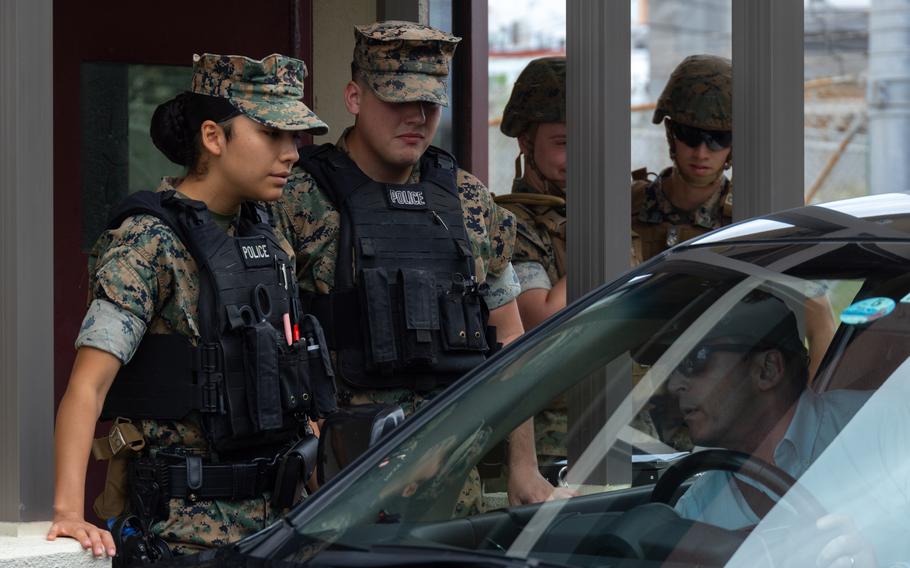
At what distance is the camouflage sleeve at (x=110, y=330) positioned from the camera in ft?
10.1

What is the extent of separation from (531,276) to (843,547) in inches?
101

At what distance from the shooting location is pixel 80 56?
17.0 ft

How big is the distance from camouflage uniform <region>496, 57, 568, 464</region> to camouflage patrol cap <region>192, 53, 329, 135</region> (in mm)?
1274

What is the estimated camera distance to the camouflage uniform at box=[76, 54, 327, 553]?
3.11m

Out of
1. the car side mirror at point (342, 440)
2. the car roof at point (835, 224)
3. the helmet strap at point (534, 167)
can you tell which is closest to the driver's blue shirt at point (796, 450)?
the car roof at point (835, 224)

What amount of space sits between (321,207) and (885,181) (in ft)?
39.5

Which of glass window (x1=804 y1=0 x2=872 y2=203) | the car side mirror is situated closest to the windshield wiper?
the car side mirror

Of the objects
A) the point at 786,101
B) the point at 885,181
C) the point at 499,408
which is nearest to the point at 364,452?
the point at 499,408

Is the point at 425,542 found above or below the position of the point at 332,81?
below

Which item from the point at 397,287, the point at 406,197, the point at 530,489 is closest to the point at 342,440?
the point at 530,489

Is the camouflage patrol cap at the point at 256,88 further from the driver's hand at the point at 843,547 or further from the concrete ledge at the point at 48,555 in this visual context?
the driver's hand at the point at 843,547

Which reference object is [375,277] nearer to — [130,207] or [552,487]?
[130,207]

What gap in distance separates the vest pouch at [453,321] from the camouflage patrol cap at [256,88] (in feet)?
1.93

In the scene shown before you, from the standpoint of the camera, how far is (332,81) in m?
5.74
